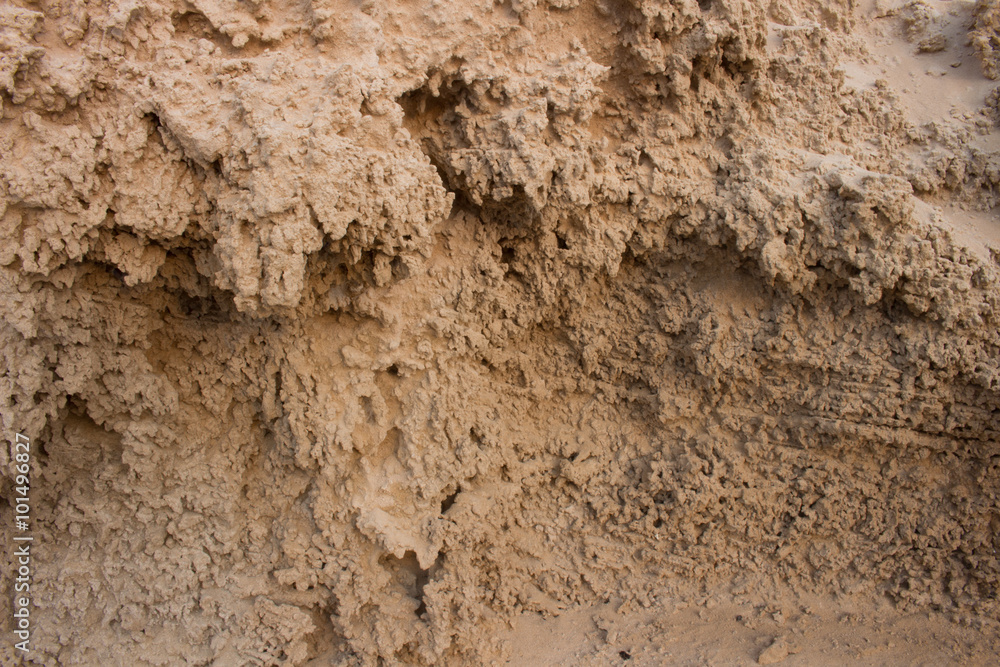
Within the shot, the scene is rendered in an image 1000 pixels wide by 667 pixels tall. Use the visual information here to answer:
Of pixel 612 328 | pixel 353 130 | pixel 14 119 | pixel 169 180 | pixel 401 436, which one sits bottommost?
pixel 401 436

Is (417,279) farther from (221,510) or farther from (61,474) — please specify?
(61,474)

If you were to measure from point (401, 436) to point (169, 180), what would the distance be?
1.48 meters

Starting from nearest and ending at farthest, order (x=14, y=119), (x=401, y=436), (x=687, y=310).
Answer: (x=14, y=119) < (x=401, y=436) < (x=687, y=310)

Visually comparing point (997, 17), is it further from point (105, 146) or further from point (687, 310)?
point (105, 146)

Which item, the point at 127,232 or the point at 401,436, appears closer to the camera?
the point at 127,232

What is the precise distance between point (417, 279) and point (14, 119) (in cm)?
158

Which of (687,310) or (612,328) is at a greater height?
(687,310)

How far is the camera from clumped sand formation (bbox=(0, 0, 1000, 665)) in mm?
2271

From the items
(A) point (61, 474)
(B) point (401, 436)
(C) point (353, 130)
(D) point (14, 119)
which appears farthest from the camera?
(B) point (401, 436)

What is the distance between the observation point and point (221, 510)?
2.91m

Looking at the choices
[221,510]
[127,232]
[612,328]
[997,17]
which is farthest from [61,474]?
[997,17]

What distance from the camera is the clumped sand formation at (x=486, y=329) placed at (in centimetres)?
227

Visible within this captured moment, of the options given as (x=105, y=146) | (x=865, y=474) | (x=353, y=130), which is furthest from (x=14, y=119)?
(x=865, y=474)

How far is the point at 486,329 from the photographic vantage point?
3180mm
